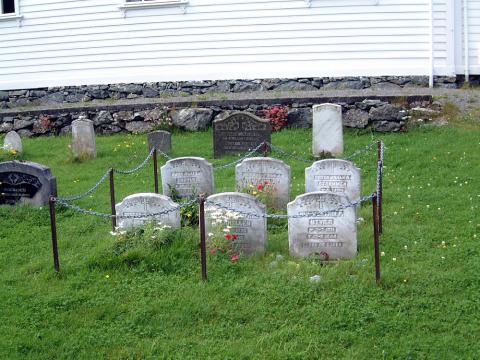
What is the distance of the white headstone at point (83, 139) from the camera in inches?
542

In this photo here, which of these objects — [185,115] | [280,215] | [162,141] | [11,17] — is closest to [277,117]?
[185,115]

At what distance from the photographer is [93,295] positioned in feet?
23.9

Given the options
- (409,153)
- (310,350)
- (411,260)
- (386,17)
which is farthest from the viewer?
(386,17)

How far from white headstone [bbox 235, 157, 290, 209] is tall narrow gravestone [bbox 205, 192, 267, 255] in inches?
58.7

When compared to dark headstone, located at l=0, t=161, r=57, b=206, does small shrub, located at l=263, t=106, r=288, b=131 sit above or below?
above

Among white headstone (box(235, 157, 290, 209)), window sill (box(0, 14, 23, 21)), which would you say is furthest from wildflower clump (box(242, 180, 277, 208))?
window sill (box(0, 14, 23, 21))

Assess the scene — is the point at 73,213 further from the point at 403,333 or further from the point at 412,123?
the point at 412,123

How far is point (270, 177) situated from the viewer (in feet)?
32.5

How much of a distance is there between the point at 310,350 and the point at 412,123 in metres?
8.64

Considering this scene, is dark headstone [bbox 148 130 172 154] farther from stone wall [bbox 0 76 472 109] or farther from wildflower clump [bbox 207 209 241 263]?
wildflower clump [bbox 207 209 241 263]

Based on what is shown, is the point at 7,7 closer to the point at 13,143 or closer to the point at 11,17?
the point at 11,17

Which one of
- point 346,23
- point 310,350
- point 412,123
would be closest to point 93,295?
point 310,350

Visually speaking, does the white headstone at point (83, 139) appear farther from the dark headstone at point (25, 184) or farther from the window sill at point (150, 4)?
the window sill at point (150, 4)

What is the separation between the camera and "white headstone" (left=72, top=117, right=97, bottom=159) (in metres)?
13.8
